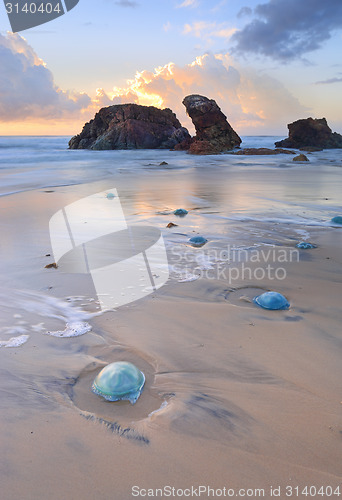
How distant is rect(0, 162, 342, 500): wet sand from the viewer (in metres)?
1.19

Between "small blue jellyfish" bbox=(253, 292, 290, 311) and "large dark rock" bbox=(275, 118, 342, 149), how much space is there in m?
32.4

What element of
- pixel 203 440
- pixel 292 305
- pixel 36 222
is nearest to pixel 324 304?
pixel 292 305

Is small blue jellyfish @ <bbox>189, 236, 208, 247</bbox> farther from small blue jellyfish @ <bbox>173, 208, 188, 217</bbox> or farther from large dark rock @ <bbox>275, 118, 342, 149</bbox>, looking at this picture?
large dark rock @ <bbox>275, 118, 342, 149</bbox>

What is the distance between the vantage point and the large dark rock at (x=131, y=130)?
3509 cm

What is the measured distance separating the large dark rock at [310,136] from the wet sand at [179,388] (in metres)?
31.9

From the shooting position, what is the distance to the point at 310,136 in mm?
31688

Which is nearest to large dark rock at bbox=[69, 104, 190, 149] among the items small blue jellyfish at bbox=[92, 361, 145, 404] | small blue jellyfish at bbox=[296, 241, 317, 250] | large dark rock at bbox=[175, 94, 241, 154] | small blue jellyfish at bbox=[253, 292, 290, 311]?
large dark rock at bbox=[175, 94, 241, 154]

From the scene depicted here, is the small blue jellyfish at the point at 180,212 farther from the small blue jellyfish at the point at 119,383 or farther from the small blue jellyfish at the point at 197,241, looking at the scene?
the small blue jellyfish at the point at 119,383

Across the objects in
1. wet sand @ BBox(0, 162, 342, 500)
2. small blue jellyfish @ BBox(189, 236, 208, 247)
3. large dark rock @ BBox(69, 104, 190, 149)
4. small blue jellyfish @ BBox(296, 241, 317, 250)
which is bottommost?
small blue jellyfish @ BBox(296, 241, 317, 250)

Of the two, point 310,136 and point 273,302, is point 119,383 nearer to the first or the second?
point 273,302

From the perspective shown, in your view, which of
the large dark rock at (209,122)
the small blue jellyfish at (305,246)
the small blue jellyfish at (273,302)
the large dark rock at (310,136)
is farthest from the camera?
the large dark rock at (310,136)

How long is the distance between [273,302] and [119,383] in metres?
1.24

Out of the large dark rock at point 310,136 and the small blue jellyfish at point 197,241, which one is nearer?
the small blue jellyfish at point 197,241

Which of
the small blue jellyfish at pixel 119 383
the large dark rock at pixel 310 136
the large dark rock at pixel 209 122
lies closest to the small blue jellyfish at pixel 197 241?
the small blue jellyfish at pixel 119 383
